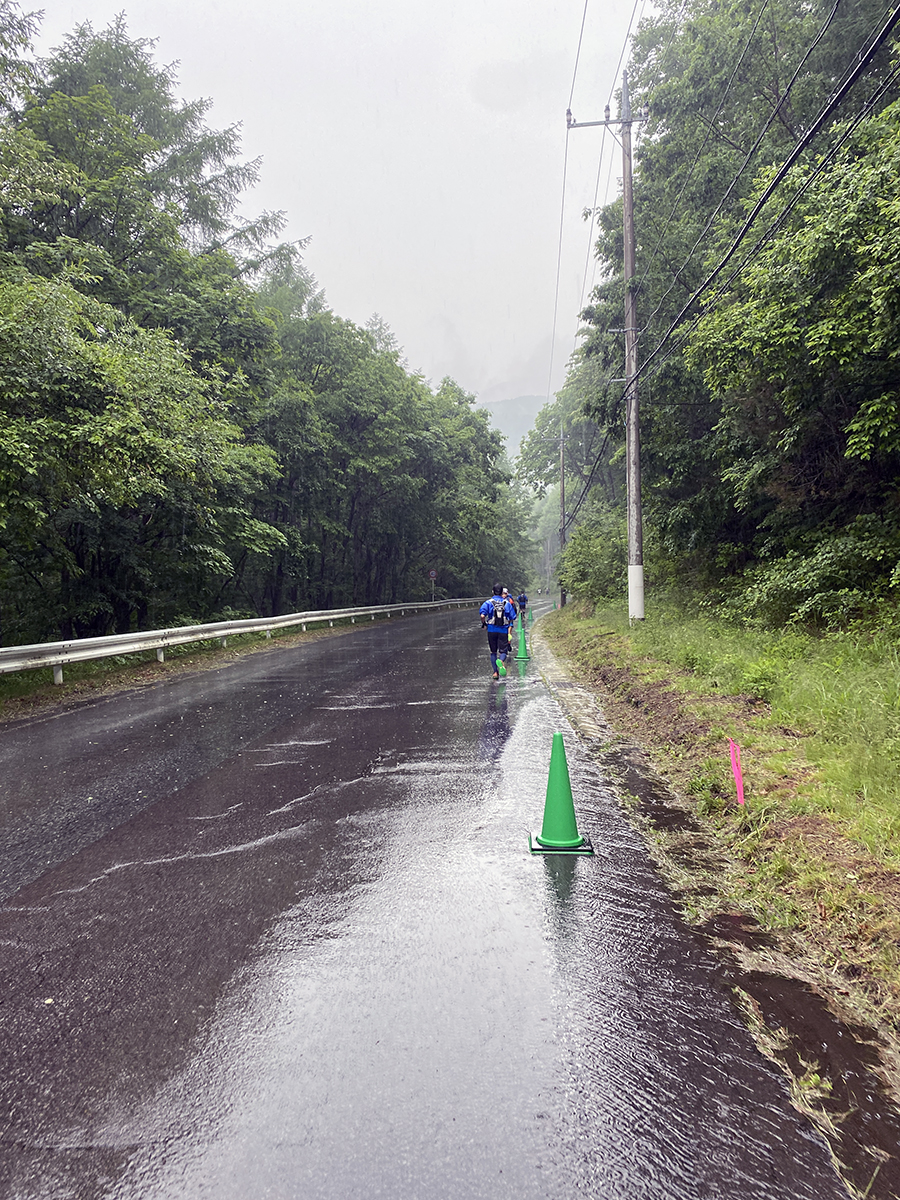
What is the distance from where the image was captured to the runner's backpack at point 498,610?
13.0 metres

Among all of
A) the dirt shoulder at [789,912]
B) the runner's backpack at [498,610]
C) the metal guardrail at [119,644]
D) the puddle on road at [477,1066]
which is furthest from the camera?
the runner's backpack at [498,610]

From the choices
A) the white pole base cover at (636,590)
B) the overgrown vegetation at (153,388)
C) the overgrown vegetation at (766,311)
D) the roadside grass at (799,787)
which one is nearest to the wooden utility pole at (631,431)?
the white pole base cover at (636,590)

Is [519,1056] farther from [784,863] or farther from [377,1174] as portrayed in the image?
[784,863]

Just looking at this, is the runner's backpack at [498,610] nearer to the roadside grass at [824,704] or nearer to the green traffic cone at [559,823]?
the roadside grass at [824,704]

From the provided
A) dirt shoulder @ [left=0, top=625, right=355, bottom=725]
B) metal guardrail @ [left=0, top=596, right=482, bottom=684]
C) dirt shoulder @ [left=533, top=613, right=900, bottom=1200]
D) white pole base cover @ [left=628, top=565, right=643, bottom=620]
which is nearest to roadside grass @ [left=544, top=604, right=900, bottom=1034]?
dirt shoulder @ [left=533, top=613, right=900, bottom=1200]

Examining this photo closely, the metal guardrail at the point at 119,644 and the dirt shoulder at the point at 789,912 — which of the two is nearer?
the dirt shoulder at the point at 789,912

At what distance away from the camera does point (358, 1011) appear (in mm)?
2791

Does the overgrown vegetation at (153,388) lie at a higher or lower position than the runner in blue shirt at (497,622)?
higher

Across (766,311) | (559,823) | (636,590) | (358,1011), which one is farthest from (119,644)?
(766,311)

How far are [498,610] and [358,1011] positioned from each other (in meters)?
10.4

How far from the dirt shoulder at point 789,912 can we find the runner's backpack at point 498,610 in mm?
5668

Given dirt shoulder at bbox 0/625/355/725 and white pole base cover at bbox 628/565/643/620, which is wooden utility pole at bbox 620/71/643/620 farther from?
dirt shoulder at bbox 0/625/355/725

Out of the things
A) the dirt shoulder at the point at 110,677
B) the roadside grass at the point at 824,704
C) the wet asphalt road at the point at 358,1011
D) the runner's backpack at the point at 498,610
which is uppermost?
the runner's backpack at the point at 498,610

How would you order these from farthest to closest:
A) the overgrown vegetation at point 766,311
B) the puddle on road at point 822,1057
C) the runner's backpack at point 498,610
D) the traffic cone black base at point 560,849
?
the runner's backpack at point 498,610
the overgrown vegetation at point 766,311
the traffic cone black base at point 560,849
the puddle on road at point 822,1057
